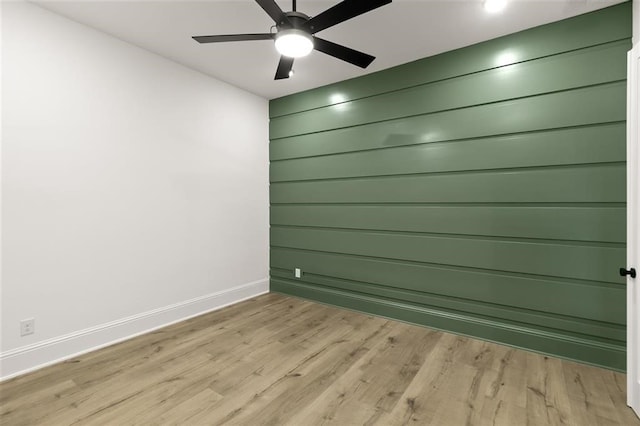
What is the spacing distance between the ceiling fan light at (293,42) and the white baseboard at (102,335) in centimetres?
281

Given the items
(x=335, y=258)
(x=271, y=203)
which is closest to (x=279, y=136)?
(x=271, y=203)

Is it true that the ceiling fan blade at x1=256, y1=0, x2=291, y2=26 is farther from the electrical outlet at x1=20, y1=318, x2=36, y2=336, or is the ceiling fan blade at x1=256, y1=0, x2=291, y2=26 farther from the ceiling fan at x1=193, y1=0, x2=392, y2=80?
the electrical outlet at x1=20, y1=318, x2=36, y2=336

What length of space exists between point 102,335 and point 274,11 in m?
Result: 3.02

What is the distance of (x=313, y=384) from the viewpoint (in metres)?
2.16

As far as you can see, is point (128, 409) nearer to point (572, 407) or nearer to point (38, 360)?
point (38, 360)

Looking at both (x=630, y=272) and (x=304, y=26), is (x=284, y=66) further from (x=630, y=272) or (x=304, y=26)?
(x=630, y=272)

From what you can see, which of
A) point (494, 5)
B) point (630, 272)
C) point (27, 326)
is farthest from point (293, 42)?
point (27, 326)

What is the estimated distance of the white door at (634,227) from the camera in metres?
1.83

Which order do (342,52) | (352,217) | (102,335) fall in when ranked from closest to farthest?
(342,52) < (102,335) < (352,217)

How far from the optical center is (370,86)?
3496mm

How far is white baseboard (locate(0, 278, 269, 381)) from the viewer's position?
2248 millimetres

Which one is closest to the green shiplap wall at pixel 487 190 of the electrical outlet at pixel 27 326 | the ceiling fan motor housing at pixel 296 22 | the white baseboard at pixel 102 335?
the white baseboard at pixel 102 335

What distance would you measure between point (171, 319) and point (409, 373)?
2486mm

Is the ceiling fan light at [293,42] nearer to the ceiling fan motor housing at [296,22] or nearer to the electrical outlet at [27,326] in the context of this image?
the ceiling fan motor housing at [296,22]
